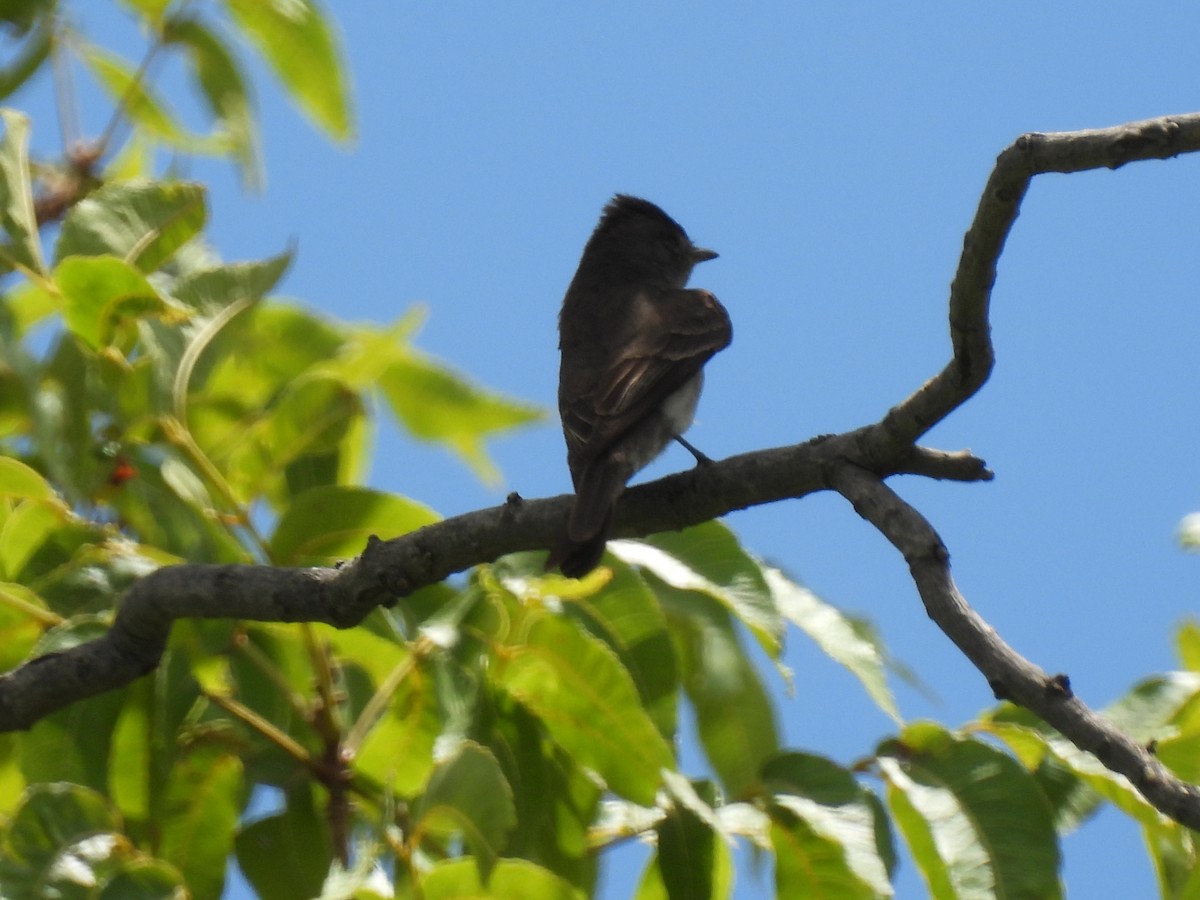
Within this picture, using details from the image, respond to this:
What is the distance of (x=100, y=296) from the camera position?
363 centimetres

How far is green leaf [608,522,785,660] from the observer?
3303 mm

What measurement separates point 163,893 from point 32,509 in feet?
3.33

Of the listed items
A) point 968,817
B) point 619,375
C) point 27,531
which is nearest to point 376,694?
point 27,531

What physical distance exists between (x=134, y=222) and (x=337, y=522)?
948mm

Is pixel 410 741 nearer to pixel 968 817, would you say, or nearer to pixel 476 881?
pixel 476 881

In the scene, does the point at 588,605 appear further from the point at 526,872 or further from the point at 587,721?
the point at 526,872

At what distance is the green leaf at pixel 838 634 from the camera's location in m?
3.18

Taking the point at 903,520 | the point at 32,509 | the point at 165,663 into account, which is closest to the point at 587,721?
the point at 903,520

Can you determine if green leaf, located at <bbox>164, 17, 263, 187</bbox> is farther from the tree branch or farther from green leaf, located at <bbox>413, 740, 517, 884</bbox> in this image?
green leaf, located at <bbox>413, 740, 517, 884</bbox>

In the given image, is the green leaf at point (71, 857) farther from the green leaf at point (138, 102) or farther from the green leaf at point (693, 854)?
the green leaf at point (138, 102)

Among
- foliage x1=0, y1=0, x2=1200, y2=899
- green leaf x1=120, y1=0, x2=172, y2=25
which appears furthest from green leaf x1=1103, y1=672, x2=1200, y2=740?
green leaf x1=120, y1=0, x2=172, y2=25

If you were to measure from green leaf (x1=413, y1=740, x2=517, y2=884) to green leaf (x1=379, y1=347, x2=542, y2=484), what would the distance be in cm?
128

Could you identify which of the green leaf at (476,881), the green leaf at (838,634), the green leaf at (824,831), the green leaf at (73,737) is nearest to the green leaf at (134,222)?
the green leaf at (73,737)

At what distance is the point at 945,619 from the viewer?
8.92 feet
